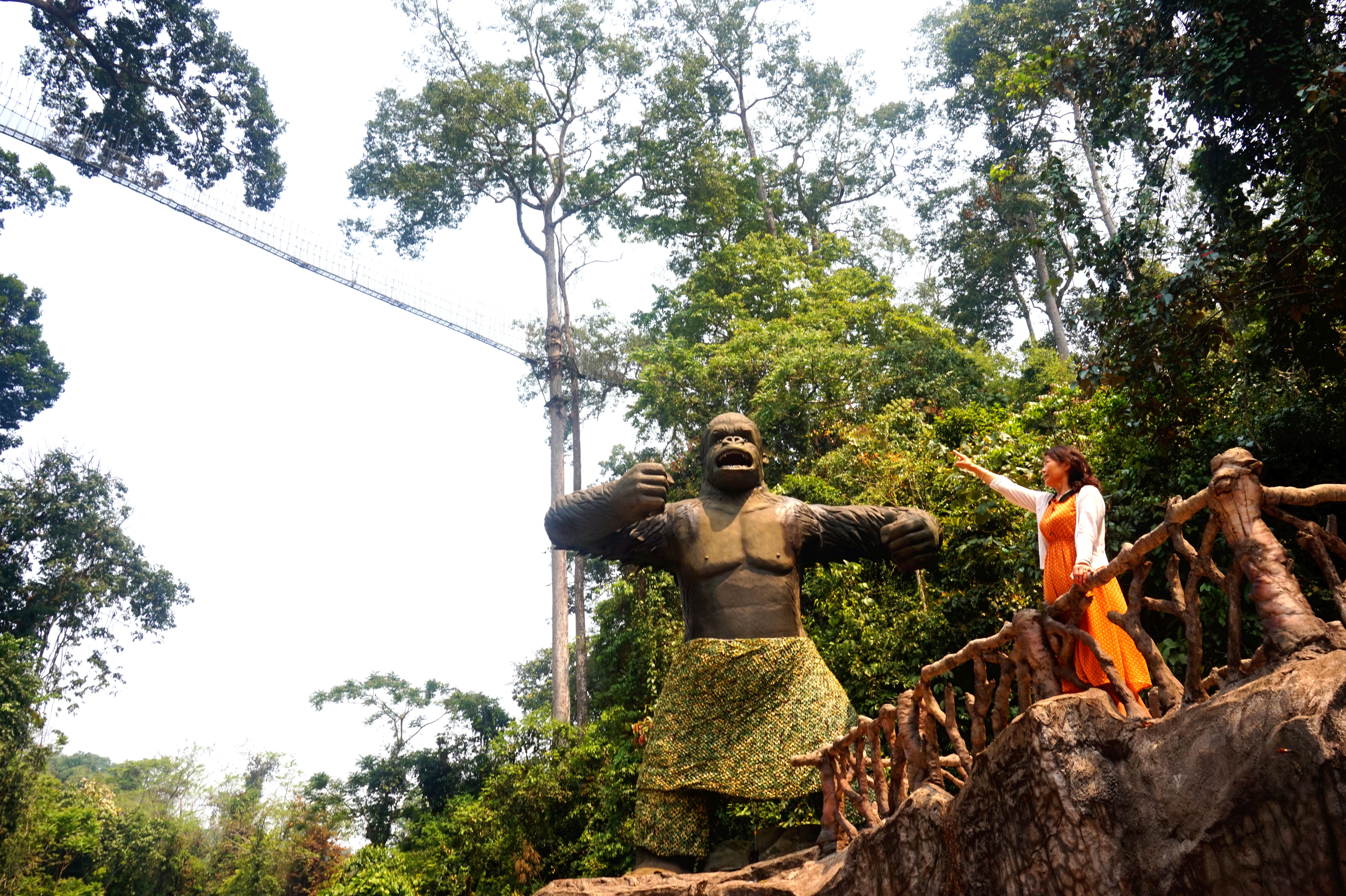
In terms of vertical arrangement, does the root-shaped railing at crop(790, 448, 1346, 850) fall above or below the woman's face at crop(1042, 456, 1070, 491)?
below

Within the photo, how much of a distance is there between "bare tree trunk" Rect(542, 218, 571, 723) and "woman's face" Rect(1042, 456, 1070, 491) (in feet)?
28.3

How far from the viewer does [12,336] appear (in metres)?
21.4

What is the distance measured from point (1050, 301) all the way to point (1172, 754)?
1968cm

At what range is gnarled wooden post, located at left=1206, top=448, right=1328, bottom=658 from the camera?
1893mm

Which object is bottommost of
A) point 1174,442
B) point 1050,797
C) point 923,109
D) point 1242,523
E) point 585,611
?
point 1050,797

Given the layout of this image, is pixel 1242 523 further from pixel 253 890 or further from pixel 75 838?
pixel 75 838

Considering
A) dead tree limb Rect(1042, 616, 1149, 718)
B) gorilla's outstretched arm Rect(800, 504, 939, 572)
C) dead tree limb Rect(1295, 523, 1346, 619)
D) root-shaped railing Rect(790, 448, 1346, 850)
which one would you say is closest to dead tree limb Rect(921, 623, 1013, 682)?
root-shaped railing Rect(790, 448, 1346, 850)

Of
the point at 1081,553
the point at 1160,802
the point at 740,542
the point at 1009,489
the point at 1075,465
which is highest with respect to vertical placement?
the point at 740,542

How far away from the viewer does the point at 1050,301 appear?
19984 millimetres

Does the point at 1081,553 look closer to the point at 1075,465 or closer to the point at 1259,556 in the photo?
the point at 1075,465

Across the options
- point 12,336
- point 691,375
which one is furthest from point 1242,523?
point 12,336

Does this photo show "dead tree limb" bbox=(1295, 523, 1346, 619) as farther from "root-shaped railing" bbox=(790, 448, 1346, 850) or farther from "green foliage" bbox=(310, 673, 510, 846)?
"green foliage" bbox=(310, 673, 510, 846)

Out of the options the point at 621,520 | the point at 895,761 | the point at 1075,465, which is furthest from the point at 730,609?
the point at 1075,465

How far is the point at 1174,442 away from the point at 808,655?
3185mm
